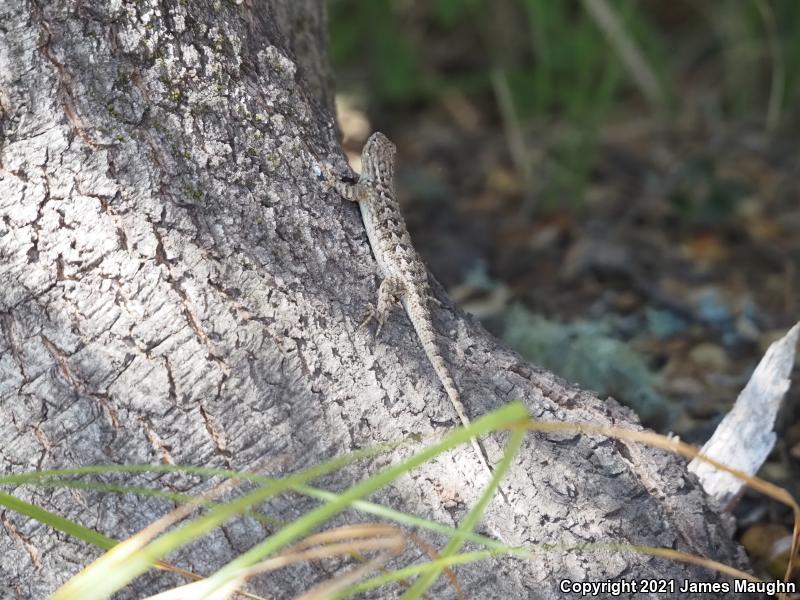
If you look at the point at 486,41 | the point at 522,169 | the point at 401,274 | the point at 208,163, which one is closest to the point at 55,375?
the point at 208,163

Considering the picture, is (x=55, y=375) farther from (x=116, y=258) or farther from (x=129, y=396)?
(x=116, y=258)

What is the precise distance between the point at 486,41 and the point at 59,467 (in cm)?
589

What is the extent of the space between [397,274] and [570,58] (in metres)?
3.78

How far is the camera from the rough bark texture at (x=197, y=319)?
7.40ft

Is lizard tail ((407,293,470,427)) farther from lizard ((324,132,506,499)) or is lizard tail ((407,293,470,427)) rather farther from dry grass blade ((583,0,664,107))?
dry grass blade ((583,0,664,107))

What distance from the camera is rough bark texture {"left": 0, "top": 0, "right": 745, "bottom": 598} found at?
2256 mm

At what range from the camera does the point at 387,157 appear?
399 cm

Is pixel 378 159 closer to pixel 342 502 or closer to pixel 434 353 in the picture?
pixel 434 353

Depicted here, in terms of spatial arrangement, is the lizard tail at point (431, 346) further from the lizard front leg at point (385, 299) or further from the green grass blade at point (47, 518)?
the green grass blade at point (47, 518)

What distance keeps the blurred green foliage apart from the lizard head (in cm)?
172

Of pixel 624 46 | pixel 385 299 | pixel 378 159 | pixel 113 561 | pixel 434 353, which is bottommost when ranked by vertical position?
pixel 113 561

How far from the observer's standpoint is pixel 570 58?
6.06 metres

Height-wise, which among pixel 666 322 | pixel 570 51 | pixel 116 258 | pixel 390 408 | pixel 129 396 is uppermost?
pixel 570 51

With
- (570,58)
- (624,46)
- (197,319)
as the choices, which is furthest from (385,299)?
(570,58)
